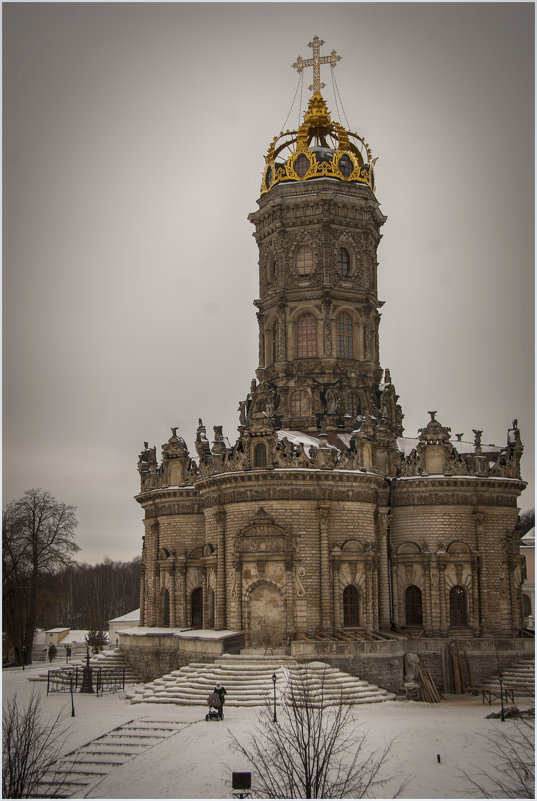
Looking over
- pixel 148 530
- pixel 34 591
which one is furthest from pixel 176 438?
pixel 34 591

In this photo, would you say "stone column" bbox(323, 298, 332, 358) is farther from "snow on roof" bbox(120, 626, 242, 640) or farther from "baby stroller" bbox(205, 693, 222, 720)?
"baby stroller" bbox(205, 693, 222, 720)

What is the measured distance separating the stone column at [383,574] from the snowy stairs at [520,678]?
532 centimetres

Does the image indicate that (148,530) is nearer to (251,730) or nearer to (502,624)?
(502,624)

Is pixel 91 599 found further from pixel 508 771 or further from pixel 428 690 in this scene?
pixel 508 771

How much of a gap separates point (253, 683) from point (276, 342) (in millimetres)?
20706

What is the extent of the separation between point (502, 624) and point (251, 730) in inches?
765

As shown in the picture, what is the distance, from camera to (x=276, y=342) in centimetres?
5497

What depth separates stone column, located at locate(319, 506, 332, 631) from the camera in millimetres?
45188

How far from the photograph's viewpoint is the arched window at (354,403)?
53263mm

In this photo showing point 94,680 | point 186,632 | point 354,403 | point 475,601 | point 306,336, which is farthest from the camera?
point 306,336

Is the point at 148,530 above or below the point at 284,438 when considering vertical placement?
below

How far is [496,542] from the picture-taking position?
164ft

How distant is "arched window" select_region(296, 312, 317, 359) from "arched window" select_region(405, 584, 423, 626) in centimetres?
1322

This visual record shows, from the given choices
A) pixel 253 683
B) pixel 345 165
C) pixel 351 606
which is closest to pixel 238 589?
pixel 351 606
